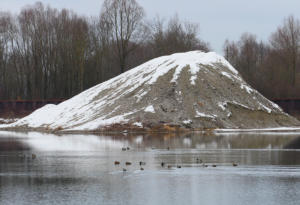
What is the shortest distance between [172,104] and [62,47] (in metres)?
41.8

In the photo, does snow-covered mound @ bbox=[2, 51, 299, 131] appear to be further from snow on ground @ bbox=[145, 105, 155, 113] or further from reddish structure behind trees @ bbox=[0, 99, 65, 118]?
reddish structure behind trees @ bbox=[0, 99, 65, 118]

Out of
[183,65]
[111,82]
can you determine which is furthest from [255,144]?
[111,82]

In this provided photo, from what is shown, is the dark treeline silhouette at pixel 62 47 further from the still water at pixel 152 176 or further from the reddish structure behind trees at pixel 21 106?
the still water at pixel 152 176

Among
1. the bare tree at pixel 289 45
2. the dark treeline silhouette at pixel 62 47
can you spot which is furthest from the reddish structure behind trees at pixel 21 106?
the bare tree at pixel 289 45

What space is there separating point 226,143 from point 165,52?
6555 cm

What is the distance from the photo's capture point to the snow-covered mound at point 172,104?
5597 centimetres

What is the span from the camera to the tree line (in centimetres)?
9012

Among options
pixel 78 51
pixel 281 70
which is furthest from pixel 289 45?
pixel 78 51

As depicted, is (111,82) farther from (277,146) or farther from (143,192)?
(143,192)

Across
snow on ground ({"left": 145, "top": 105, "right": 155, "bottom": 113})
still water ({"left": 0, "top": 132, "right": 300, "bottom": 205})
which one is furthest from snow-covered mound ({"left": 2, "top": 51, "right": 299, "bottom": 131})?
still water ({"left": 0, "top": 132, "right": 300, "bottom": 205})

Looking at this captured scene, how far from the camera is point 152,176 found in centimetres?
2244

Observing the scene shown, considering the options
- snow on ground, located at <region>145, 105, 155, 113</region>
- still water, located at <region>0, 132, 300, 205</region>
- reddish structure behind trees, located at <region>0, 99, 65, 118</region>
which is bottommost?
still water, located at <region>0, 132, 300, 205</region>

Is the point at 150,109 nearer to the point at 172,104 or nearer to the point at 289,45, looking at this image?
the point at 172,104

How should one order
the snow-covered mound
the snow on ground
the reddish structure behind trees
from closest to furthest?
the snow-covered mound < the snow on ground < the reddish structure behind trees
